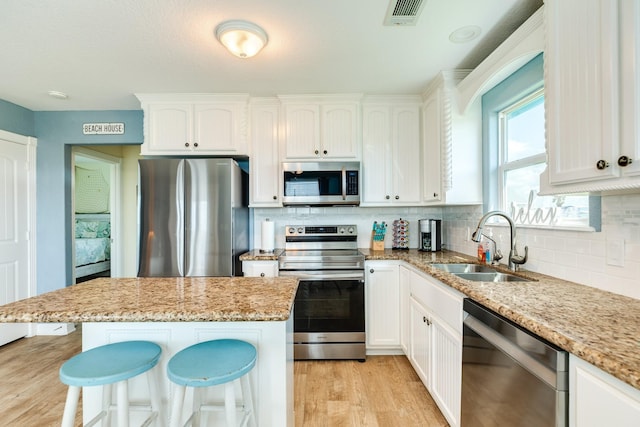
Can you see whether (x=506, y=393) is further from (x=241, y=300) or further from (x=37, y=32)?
(x=37, y=32)

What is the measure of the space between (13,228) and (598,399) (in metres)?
4.53

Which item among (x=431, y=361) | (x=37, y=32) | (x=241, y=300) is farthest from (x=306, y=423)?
(x=37, y=32)

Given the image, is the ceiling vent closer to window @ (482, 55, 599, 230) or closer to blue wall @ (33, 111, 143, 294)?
window @ (482, 55, 599, 230)

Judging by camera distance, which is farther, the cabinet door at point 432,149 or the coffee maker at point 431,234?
the coffee maker at point 431,234

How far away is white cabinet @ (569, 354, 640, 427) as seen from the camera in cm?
68

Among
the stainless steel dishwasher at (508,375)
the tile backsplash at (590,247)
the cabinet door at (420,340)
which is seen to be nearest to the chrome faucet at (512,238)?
the tile backsplash at (590,247)

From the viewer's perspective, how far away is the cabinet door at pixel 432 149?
96.0 inches

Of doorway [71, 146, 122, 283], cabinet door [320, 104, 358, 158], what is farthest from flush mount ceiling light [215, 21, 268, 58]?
doorway [71, 146, 122, 283]

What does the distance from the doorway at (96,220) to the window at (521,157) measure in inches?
185

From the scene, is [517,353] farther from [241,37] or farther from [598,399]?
[241,37]

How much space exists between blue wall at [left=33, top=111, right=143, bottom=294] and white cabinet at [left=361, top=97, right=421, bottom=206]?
2503mm

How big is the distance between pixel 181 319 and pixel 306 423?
124 cm

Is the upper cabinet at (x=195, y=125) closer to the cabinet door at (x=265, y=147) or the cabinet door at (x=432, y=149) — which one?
the cabinet door at (x=265, y=147)

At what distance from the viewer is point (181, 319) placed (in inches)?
40.9
